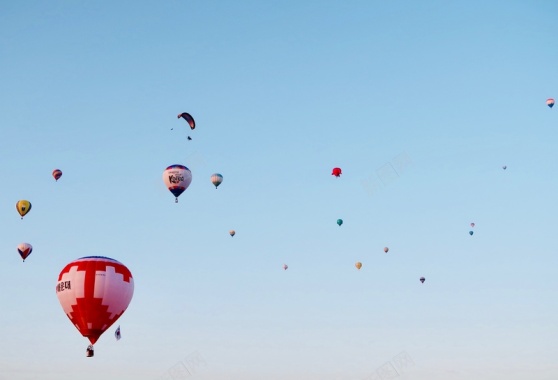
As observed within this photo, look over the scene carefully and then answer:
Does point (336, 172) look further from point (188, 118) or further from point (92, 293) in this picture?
point (92, 293)

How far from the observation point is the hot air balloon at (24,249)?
52625mm

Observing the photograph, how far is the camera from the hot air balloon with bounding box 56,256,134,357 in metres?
33.8

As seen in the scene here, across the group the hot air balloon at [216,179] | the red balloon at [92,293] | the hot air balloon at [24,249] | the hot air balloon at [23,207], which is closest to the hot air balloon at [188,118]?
the hot air balloon at [216,179]

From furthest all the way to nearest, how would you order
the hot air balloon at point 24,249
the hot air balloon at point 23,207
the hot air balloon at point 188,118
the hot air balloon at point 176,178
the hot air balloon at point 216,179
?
the hot air balloon at point 216,179 → the hot air balloon at point 188,118 → the hot air balloon at point 24,249 → the hot air balloon at point 23,207 → the hot air balloon at point 176,178

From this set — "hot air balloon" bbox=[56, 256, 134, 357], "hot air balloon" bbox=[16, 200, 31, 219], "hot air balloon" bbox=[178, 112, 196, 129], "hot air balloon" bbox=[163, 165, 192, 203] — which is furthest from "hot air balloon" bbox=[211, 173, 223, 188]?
"hot air balloon" bbox=[56, 256, 134, 357]

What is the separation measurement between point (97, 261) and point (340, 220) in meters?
36.1

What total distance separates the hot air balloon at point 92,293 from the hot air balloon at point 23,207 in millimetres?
18036

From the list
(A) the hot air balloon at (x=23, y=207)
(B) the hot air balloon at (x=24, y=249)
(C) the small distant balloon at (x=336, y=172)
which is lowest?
(B) the hot air balloon at (x=24, y=249)

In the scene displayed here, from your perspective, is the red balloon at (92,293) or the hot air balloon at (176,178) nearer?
the red balloon at (92,293)

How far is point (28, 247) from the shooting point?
2095 inches

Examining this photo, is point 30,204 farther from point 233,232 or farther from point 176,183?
point 233,232

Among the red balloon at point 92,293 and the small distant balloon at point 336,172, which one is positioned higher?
the small distant balloon at point 336,172

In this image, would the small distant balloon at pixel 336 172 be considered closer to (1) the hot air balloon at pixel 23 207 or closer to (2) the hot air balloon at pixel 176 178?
(2) the hot air balloon at pixel 176 178

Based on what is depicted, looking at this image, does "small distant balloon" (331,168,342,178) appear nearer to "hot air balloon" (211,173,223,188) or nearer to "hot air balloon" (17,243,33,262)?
"hot air balloon" (211,173,223,188)
